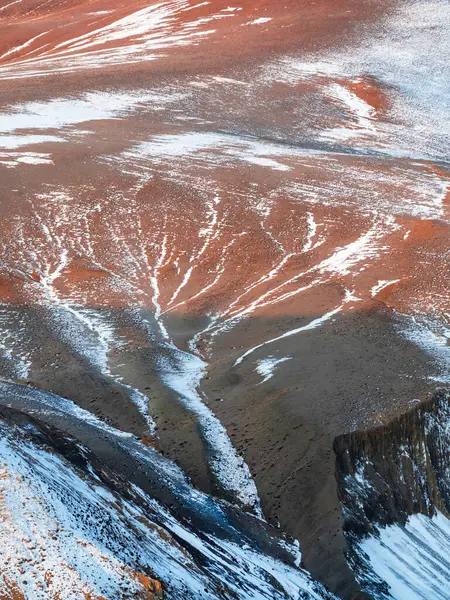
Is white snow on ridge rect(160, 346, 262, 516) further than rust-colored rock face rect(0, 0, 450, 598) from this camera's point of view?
No

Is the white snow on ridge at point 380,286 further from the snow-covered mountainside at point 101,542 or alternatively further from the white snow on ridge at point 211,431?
the snow-covered mountainside at point 101,542

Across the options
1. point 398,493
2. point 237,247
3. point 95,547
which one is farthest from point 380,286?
point 95,547

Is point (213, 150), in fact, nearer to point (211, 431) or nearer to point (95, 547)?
point (211, 431)

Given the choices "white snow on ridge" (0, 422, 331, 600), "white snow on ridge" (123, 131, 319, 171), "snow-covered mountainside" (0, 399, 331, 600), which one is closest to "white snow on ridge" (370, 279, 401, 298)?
"snow-covered mountainside" (0, 399, 331, 600)

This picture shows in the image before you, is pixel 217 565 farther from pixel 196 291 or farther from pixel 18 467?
pixel 196 291

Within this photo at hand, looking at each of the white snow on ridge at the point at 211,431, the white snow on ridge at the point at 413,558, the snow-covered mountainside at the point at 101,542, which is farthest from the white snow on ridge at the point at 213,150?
the snow-covered mountainside at the point at 101,542

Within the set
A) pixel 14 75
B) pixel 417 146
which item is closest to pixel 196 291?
pixel 417 146

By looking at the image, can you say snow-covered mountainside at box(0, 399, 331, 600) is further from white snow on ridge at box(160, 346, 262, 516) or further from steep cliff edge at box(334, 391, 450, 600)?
steep cliff edge at box(334, 391, 450, 600)
